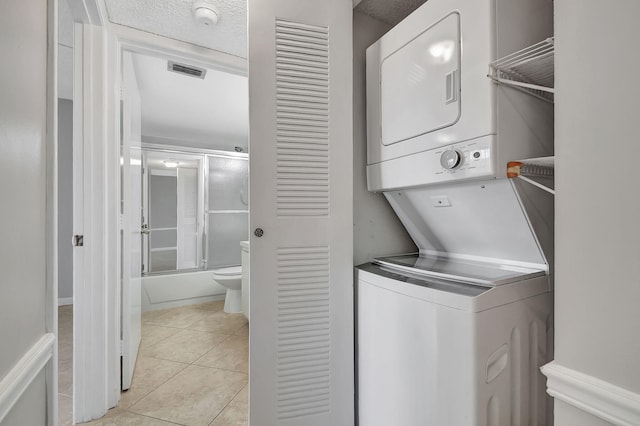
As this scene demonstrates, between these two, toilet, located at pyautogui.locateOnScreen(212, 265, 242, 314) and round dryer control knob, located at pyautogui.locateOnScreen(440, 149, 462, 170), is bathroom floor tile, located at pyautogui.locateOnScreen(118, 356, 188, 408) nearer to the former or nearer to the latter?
toilet, located at pyautogui.locateOnScreen(212, 265, 242, 314)

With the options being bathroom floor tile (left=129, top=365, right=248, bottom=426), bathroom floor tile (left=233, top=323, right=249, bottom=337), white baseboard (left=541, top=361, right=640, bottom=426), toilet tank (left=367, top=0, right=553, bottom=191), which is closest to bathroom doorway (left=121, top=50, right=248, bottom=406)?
→ bathroom floor tile (left=233, top=323, right=249, bottom=337)

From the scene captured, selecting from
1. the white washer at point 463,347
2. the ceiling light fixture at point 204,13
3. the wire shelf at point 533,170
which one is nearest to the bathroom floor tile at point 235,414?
the white washer at point 463,347

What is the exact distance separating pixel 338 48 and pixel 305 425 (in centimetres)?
177

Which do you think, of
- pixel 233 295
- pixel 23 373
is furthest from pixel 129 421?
pixel 233 295

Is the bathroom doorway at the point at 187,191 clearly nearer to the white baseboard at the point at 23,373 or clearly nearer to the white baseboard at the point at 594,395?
the white baseboard at the point at 23,373

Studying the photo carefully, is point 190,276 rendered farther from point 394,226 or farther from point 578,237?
point 578,237

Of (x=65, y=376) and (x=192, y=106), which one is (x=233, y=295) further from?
(x=192, y=106)

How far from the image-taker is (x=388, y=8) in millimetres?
1619

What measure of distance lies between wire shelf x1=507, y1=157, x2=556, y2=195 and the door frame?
1969mm

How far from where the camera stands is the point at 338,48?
1431mm

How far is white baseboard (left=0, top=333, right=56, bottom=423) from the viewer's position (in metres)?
0.61

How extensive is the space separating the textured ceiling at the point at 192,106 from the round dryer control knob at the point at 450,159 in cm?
205

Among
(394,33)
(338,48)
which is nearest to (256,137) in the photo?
(338,48)

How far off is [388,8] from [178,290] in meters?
3.60
